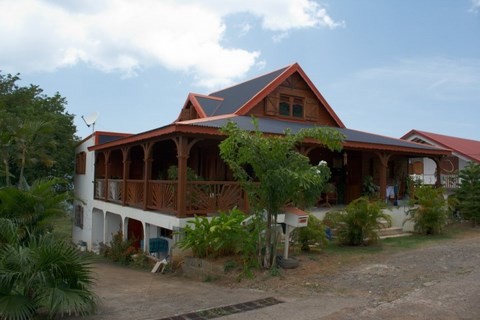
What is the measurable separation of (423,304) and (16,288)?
5.91 m

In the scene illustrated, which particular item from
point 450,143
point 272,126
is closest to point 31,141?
point 272,126

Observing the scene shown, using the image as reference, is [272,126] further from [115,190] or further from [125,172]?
[115,190]

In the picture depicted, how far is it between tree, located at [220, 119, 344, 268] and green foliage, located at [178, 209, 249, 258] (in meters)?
0.67

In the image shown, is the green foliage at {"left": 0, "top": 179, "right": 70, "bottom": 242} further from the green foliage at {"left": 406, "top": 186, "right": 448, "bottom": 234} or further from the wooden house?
the green foliage at {"left": 406, "top": 186, "right": 448, "bottom": 234}

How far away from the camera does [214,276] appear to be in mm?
9148

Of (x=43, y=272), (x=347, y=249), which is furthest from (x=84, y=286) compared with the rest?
(x=347, y=249)

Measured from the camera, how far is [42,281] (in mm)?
5906

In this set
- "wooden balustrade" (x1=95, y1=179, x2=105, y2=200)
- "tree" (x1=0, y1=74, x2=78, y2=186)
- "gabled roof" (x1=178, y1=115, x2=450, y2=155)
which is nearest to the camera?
"gabled roof" (x1=178, y1=115, x2=450, y2=155)

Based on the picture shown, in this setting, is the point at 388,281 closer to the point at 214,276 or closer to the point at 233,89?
the point at 214,276

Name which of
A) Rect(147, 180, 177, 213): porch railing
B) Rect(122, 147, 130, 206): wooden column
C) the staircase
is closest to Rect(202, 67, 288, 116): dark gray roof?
Rect(122, 147, 130, 206): wooden column

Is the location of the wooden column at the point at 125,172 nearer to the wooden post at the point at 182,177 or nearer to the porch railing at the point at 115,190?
the porch railing at the point at 115,190

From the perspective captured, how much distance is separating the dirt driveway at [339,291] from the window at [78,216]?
43.2ft

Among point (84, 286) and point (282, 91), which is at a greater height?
point (282, 91)

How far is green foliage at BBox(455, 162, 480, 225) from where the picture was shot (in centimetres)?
1593
